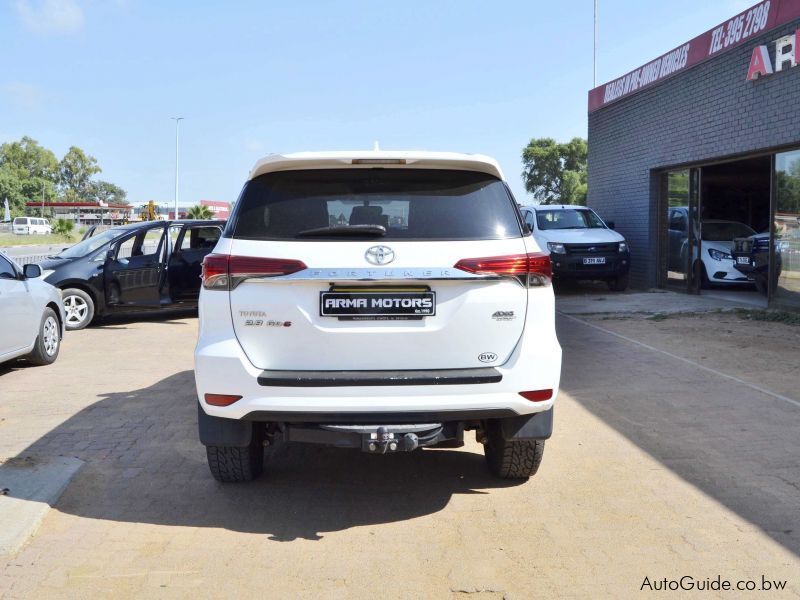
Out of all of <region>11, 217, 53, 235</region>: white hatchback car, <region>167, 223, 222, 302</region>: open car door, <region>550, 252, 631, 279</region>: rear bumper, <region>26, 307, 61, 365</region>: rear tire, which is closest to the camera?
<region>26, 307, 61, 365</region>: rear tire

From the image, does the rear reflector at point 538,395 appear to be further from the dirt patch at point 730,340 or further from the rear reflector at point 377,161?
the dirt patch at point 730,340

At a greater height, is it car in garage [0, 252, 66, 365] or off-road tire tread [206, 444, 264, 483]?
car in garage [0, 252, 66, 365]

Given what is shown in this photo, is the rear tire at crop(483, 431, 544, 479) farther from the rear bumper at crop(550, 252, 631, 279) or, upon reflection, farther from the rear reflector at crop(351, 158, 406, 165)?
the rear bumper at crop(550, 252, 631, 279)

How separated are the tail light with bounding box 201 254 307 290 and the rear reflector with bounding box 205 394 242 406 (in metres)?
0.52

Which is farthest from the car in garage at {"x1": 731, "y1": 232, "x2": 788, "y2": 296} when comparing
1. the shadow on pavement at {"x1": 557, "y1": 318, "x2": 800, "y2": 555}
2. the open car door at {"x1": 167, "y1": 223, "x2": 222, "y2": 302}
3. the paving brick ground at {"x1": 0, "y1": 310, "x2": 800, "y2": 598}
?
the open car door at {"x1": 167, "y1": 223, "x2": 222, "y2": 302}

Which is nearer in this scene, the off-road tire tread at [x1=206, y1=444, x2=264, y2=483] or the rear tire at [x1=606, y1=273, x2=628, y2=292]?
the off-road tire tread at [x1=206, y1=444, x2=264, y2=483]

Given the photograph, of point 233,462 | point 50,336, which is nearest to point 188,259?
point 50,336

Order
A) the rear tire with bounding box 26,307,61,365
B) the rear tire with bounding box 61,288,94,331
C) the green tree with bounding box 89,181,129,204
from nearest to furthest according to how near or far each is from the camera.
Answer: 1. the rear tire with bounding box 26,307,61,365
2. the rear tire with bounding box 61,288,94,331
3. the green tree with bounding box 89,181,129,204

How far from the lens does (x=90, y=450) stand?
577cm

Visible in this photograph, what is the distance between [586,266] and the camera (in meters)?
16.5

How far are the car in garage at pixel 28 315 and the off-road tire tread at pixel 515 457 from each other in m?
5.46

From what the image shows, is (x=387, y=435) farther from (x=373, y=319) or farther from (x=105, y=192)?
(x=105, y=192)

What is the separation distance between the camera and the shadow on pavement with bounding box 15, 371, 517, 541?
14.7 feet

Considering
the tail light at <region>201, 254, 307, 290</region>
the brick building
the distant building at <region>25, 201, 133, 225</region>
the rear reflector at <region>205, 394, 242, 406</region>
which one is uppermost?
the distant building at <region>25, 201, 133, 225</region>
